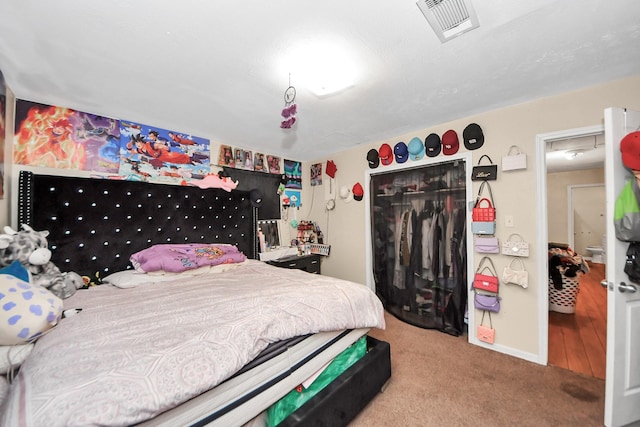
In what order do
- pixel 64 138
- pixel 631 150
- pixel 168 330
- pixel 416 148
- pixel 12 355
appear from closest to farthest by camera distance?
pixel 12 355 → pixel 168 330 → pixel 631 150 → pixel 64 138 → pixel 416 148

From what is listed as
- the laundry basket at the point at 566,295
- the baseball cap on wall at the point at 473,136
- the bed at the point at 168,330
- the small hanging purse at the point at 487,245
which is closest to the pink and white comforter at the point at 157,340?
the bed at the point at 168,330

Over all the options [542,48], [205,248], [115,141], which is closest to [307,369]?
[205,248]

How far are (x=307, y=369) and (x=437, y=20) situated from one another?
207 cm

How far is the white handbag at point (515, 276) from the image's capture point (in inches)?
83.7

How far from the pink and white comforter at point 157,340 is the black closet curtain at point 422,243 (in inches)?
49.0

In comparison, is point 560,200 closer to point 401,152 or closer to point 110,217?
point 401,152

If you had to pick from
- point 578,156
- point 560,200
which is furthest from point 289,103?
point 560,200

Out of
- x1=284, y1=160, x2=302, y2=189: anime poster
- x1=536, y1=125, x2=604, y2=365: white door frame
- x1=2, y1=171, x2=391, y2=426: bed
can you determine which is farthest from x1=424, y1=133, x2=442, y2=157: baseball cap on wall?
x1=284, y1=160, x2=302, y2=189: anime poster

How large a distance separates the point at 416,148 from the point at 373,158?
59cm

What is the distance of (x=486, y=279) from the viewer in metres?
2.31

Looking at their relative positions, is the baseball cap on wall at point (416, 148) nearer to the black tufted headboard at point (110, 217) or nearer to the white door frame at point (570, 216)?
the black tufted headboard at point (110, 217)

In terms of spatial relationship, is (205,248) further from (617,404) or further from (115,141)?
(617,404)

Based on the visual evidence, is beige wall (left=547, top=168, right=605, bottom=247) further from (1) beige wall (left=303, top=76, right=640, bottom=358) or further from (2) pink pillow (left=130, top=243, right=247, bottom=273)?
(2) pink pillow (left=130, top=243, right=247, bottom=273)

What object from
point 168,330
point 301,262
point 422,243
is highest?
point 422,243
